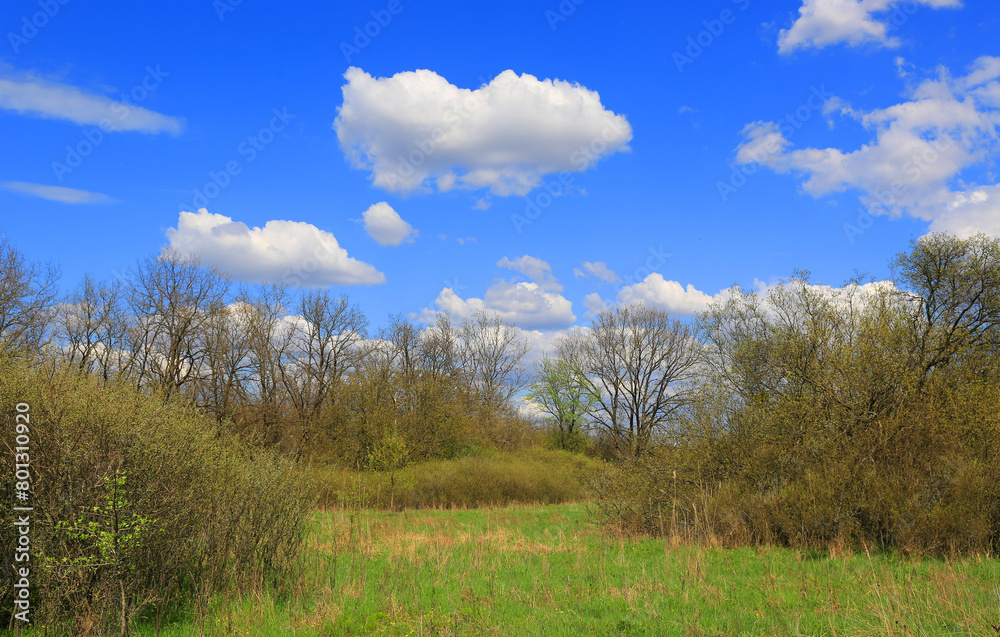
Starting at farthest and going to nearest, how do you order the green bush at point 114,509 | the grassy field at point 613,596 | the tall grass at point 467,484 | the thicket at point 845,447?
1. the tall grass at point 467,484
2. the thicket at point 845,447
3. the grassy field at point 613,596
4. the green bush at point 114,509

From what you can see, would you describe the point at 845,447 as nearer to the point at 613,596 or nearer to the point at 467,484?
the point at 613,596

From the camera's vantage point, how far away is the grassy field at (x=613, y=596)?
6.75 m

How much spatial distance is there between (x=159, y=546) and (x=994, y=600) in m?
10.6

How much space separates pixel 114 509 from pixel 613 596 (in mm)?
6364

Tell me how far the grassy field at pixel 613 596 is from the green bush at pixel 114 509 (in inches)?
25.1

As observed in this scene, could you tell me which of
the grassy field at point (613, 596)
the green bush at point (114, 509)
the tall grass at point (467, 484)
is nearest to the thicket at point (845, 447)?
the grassy field at point (613, 596)

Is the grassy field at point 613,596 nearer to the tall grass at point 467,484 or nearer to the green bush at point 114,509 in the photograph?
the green bush at point 114,509

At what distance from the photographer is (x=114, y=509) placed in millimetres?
6109

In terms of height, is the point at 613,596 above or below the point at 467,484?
above

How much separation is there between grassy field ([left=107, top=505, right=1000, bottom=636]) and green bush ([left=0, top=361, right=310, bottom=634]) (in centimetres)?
64

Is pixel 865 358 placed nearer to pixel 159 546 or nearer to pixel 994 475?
pixel 994 475

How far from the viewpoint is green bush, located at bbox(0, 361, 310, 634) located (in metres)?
6.09

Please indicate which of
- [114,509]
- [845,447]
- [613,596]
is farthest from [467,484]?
[114,509]

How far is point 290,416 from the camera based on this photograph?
1469 inches
